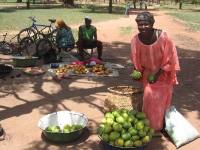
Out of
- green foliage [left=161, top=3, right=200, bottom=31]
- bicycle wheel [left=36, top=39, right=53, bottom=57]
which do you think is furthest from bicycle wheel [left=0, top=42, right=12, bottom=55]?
green foliage [left=161, top=3, right=200, bottom=31]

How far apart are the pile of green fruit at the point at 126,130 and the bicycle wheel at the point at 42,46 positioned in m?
6.31

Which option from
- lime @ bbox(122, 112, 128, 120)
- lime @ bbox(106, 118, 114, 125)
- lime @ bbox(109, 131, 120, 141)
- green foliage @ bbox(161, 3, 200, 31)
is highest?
lime @ bbox(122, 112, 128, 120)

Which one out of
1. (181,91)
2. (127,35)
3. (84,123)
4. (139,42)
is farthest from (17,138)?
(127,35)

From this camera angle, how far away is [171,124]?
6207 mm

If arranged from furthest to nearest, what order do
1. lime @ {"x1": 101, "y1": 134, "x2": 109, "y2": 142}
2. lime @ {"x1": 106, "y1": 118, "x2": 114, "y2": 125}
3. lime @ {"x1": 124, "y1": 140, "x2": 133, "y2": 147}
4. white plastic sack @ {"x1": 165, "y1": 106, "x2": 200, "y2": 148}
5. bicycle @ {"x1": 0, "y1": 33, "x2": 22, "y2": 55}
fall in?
1. bicycle @ {"x1": 0, "y1": 33, "x2": 22, "y2": 55}
2. white plastic sack @ {"x1": 165, "y1": 106, "x2": 200, "y2": 148}
3. lime @ {"x1": 106, "y1": 118, "x2": 114, "y2": 125}
4. lime @ {"x1": 101, "y1": 134, "x2": 109, "y2": 142}
5. lime @ {"x1": 124, "y1": 140, "x2": 133, "y2": 147}

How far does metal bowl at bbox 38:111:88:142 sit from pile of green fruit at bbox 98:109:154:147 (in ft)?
1.76

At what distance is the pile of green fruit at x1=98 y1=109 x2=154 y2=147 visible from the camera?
18.0 ft

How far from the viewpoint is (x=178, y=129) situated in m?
6.16

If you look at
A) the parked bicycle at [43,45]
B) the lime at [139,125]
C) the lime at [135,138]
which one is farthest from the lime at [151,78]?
the parked bicycle at [43,45]

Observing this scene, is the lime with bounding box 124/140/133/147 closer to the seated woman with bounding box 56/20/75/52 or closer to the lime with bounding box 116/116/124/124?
the lime with bounding box 116/116/124/124

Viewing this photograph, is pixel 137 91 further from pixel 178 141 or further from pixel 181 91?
pixel 181 91

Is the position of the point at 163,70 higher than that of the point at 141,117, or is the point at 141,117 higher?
the point at 163,70

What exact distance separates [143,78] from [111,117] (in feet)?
2.90

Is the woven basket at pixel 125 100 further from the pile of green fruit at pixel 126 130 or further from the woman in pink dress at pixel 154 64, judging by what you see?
the pile of green fruit at pixel 126 130
